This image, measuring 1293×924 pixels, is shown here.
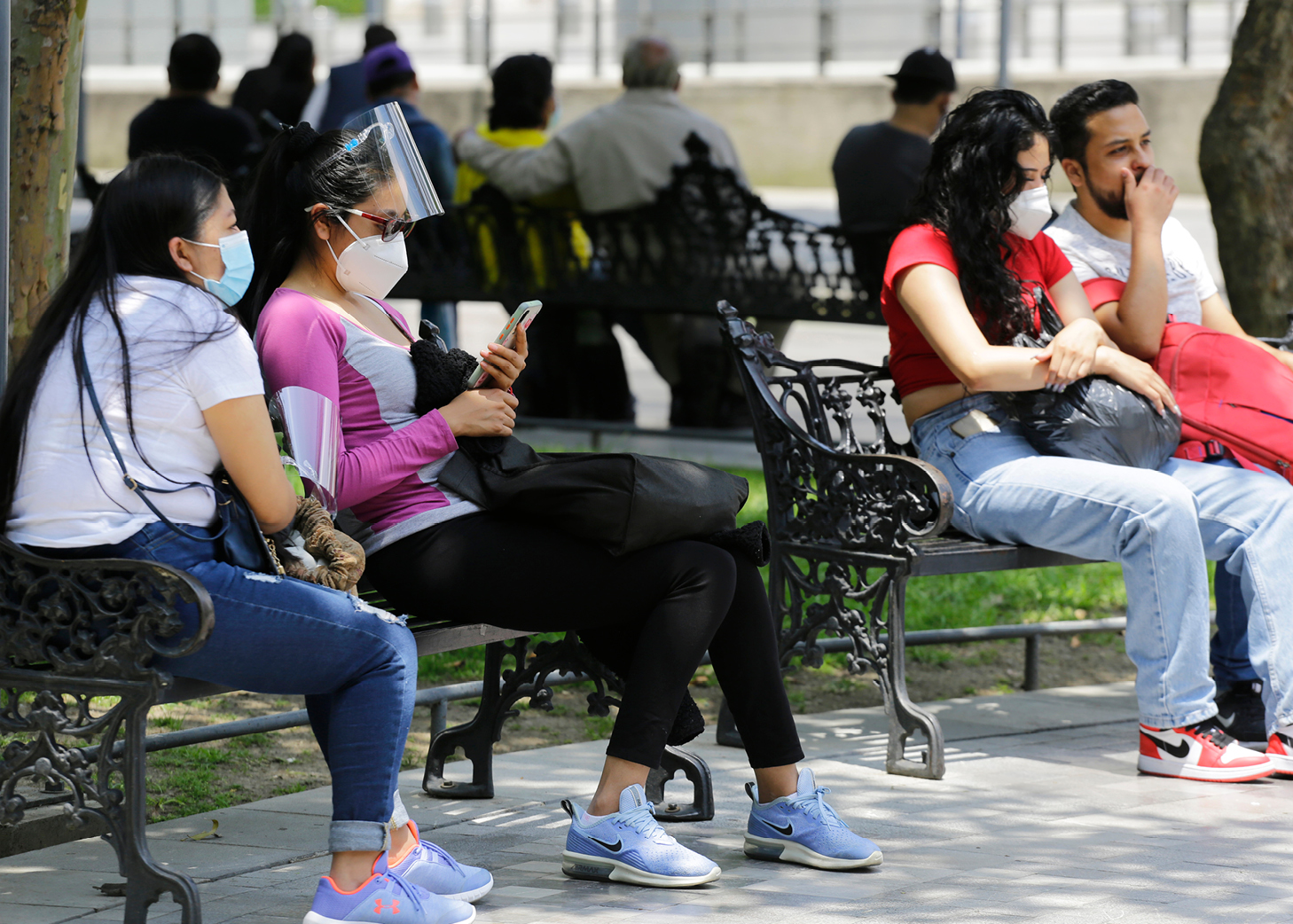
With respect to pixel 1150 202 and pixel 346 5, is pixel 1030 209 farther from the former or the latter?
pixel 346 5

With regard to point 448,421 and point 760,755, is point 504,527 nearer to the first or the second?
point 448,421

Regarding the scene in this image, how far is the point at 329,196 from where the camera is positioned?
3.61 meters

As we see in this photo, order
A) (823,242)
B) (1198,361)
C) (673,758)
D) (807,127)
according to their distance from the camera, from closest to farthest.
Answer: (673,758), (1198,361), (823,242), (807,127)

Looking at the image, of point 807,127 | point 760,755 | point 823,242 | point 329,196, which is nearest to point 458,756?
point 760,755

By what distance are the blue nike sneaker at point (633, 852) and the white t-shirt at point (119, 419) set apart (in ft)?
3.45

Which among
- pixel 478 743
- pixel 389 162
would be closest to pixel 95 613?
pixel 389 162

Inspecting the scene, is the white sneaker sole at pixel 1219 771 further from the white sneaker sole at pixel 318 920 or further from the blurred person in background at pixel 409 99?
the blurred person in background at pixel 409 99

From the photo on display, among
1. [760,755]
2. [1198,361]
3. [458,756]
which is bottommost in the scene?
[458,756]

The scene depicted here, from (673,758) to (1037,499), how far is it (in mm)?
1181

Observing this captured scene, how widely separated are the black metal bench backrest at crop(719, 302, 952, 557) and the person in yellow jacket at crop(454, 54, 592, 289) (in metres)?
4.38

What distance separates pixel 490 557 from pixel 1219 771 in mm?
1984

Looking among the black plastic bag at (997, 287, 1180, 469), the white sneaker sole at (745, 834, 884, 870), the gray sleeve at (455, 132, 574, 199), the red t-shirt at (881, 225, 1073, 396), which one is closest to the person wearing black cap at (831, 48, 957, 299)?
the gray sleeve at (455, 132, 574, 199)

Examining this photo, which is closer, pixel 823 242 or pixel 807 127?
pixel 823 242

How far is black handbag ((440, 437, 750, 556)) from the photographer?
348cm
